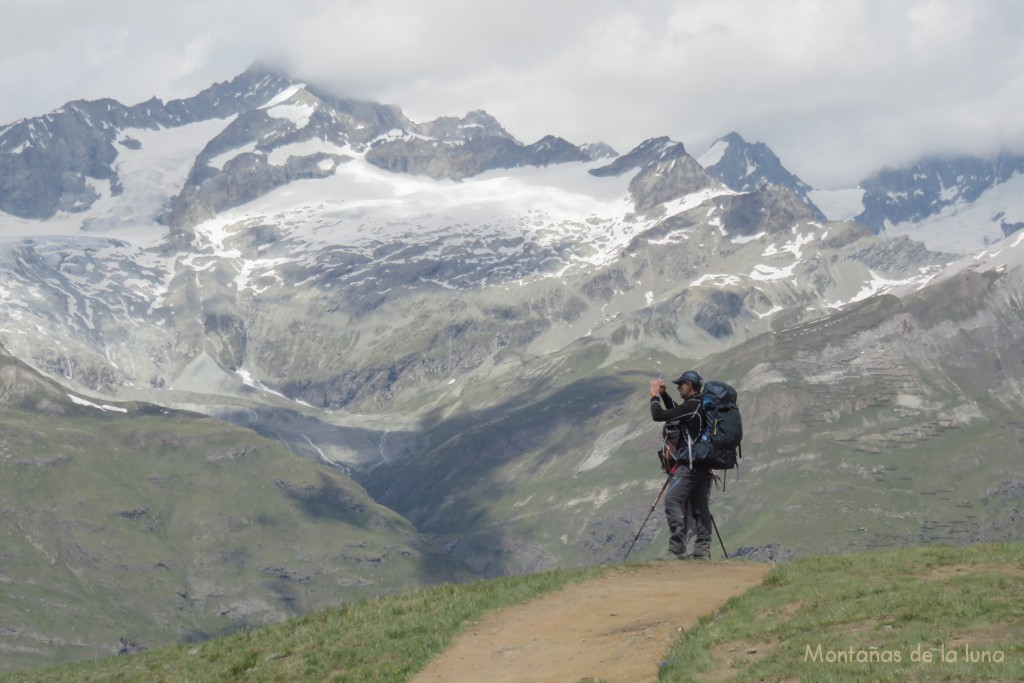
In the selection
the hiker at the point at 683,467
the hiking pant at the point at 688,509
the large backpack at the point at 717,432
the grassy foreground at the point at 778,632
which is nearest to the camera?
the grassy foreground at the point at 778,632

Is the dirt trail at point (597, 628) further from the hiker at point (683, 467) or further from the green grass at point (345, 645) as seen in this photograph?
the hiker at point (683, 467)

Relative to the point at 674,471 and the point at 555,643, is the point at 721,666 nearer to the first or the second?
the point at 555,643

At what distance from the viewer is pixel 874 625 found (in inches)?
1200

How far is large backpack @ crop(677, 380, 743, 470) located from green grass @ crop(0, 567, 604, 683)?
4.71 meters

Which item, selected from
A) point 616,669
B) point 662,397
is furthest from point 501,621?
point 662,397

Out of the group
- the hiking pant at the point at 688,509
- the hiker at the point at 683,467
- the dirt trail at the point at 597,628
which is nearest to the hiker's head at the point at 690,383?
the hiker at the point at 683,467

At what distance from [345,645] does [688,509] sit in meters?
12.3

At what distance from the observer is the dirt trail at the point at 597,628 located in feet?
103

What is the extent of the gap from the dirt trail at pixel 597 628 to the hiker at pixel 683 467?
1728mm

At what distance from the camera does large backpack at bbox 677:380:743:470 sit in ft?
136

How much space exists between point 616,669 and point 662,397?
14563mm

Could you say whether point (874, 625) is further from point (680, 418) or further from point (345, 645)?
point (345, 645)

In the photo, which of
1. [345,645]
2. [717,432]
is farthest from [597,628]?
[717,432]

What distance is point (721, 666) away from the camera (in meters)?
29.1
